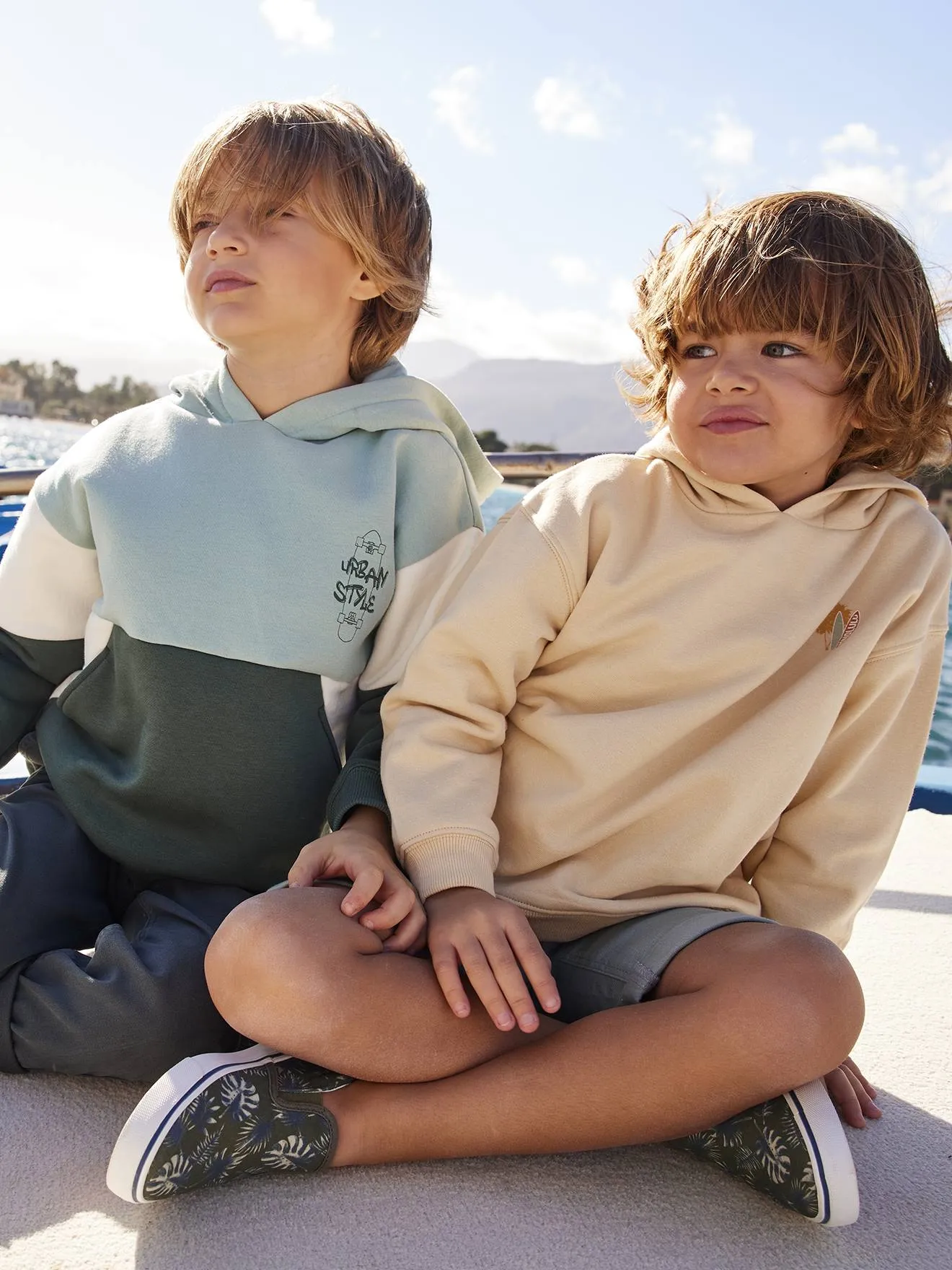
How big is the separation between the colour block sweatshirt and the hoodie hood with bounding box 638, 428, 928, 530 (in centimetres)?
29

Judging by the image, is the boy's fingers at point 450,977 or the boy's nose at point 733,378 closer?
the boy's fingers at point 450,977

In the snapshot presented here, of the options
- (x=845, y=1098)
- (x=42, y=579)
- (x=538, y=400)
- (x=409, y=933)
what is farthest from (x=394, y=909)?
(x=538, y=400)

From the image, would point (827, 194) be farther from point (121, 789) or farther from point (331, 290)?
point (121, 789)

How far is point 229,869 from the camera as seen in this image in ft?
4.29

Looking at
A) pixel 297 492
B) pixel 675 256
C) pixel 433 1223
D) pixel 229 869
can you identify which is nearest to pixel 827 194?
pixel 675 256

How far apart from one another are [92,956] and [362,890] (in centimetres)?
32

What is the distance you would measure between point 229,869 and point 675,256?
0.86 metres

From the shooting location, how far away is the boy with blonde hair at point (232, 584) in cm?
128

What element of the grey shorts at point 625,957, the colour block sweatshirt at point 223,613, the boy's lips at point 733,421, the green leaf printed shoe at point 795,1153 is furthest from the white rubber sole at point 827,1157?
the boy's lips at point 733,421

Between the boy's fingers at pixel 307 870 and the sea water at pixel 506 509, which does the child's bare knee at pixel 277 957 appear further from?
the sea water at pixel 506 509

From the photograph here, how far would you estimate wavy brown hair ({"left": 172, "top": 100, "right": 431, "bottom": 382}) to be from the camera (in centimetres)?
→ 136

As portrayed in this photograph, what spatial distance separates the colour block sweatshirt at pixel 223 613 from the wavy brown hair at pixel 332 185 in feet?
0.52

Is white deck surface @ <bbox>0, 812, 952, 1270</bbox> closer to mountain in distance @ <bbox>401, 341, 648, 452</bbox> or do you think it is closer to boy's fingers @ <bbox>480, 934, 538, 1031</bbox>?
boy's fingers @ <bbox>480, 934, 538, 1031</bbox>

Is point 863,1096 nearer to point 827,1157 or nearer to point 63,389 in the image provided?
point 827,1157
